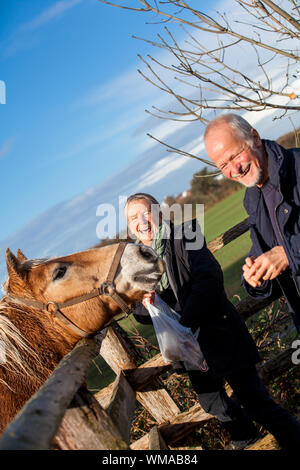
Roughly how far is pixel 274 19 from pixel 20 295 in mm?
2288

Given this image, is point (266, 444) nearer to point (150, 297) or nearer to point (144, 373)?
point (144, 373)

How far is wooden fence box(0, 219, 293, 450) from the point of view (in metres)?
1.03

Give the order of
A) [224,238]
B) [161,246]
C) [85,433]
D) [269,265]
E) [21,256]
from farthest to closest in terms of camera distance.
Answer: [224,238] < [21,256] < [161,246] < [269,265] < [85,433]

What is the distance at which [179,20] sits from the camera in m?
2.18

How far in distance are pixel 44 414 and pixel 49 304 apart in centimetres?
139

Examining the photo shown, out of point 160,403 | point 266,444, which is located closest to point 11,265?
point 160,403

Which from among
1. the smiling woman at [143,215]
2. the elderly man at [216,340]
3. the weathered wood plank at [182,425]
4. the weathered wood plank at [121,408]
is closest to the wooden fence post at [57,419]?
the weathered wood plank at [121,408]

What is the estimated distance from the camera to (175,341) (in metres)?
2.51

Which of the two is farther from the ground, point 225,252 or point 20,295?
point 20,295

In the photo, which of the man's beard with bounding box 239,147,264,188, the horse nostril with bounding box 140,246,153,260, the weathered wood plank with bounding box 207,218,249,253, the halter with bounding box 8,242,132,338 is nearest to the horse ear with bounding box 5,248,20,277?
the halter with bounding box 8,242,132,338

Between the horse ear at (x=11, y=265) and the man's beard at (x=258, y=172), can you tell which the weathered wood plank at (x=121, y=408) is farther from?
the man's beard at (x=258, y=172)

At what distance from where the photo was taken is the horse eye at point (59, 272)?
2.46 meters

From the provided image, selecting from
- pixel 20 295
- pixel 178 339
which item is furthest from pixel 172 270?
pixel 20 295
